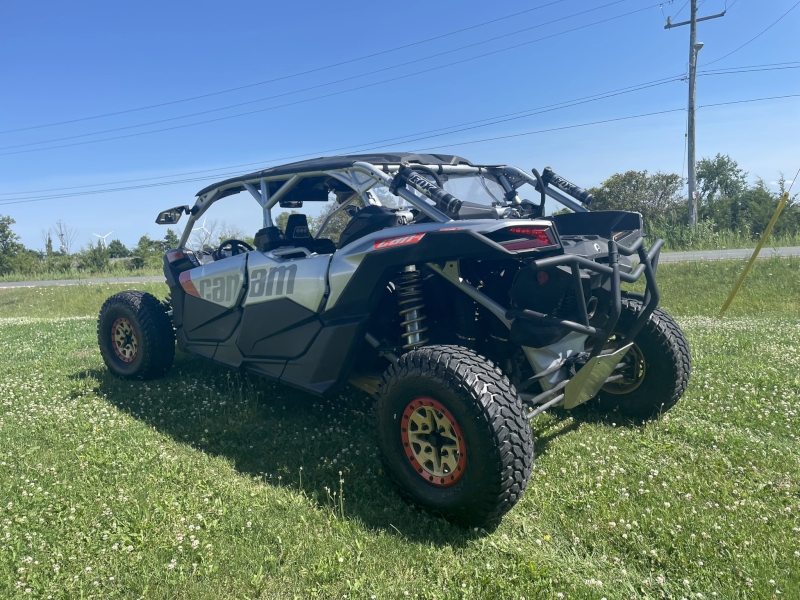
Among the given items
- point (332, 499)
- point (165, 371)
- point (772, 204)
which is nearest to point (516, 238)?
point (332, 499)

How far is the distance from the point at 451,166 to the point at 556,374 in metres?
1.85

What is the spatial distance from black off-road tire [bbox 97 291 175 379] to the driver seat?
1922 millimetres

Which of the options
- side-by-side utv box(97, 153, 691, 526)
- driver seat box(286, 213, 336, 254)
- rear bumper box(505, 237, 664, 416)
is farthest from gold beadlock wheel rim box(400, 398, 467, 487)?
driver seat box(286, 213, 336, 254)

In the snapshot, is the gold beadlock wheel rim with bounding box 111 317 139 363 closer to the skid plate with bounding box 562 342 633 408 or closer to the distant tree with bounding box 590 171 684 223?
the skid plate with bounding box 562 342 633 408

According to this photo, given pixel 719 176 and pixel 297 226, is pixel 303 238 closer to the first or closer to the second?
pixel 297 226

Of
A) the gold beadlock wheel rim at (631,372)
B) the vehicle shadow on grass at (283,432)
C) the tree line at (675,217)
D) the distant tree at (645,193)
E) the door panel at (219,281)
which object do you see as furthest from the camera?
the distant tree at (645,193)

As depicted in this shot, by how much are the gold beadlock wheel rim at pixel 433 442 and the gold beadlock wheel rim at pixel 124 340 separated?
3870mm

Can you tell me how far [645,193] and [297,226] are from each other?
3767 cm

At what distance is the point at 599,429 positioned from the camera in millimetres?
4379

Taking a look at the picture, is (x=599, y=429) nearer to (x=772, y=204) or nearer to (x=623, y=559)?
(x=623, y=559)

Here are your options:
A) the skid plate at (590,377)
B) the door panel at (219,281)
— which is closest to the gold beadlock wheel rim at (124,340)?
the door panel at (219,281)

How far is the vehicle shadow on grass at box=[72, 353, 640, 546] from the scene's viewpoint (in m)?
3.36

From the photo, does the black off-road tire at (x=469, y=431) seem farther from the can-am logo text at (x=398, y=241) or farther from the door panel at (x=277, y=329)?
the door panel at (x=277, y=329)

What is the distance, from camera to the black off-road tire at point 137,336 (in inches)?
231
